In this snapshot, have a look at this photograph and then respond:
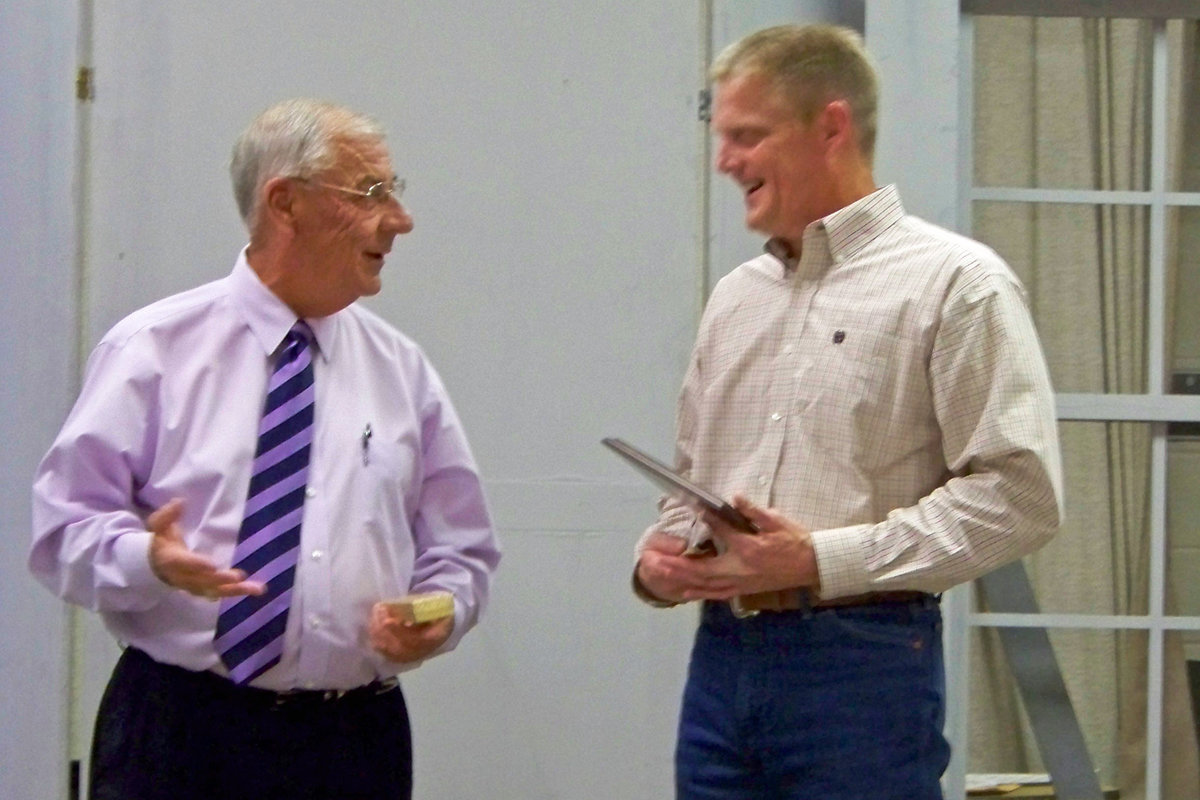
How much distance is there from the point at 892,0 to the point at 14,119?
67.8 inches

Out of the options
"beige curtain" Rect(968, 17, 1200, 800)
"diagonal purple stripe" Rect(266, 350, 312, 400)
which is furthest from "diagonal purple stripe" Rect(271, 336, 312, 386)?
"beige curtain" Rect(968, 17, 1200, 800)

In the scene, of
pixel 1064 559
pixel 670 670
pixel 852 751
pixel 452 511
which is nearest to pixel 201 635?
pixel 452 511

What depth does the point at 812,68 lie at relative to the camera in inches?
69.7

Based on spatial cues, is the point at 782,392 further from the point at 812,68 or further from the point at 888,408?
the point at 812,68

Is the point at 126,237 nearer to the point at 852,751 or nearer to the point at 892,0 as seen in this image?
the point at 892,0

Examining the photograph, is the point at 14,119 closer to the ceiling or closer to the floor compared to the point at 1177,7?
closer to the floor

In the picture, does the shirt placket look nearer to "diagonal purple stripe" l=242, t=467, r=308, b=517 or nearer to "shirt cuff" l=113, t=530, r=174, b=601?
"diagonal purple stripe" l=242, t=467, r=308, b=517

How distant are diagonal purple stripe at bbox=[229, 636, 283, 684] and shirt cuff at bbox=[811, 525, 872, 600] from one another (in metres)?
0.70

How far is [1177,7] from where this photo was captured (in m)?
2.60

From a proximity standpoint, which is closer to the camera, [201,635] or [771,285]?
[201,635]

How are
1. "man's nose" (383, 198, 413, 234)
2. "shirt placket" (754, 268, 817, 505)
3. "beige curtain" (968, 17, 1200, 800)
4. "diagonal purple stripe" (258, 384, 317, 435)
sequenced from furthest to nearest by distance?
"beige curtain" (968, 17, 1200, 800)
"man's nose" (383, 198, 413, 234)
"diagonal purple stripe" (258, 384, 317, 435)
"shirt placket" (754, 268, 817, 505)

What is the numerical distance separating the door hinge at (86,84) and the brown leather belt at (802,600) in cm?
174

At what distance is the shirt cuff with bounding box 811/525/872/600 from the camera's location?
5.23ft

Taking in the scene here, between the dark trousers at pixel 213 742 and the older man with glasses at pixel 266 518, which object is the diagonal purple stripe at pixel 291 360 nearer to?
the older man with glasses at pixel 266 518
